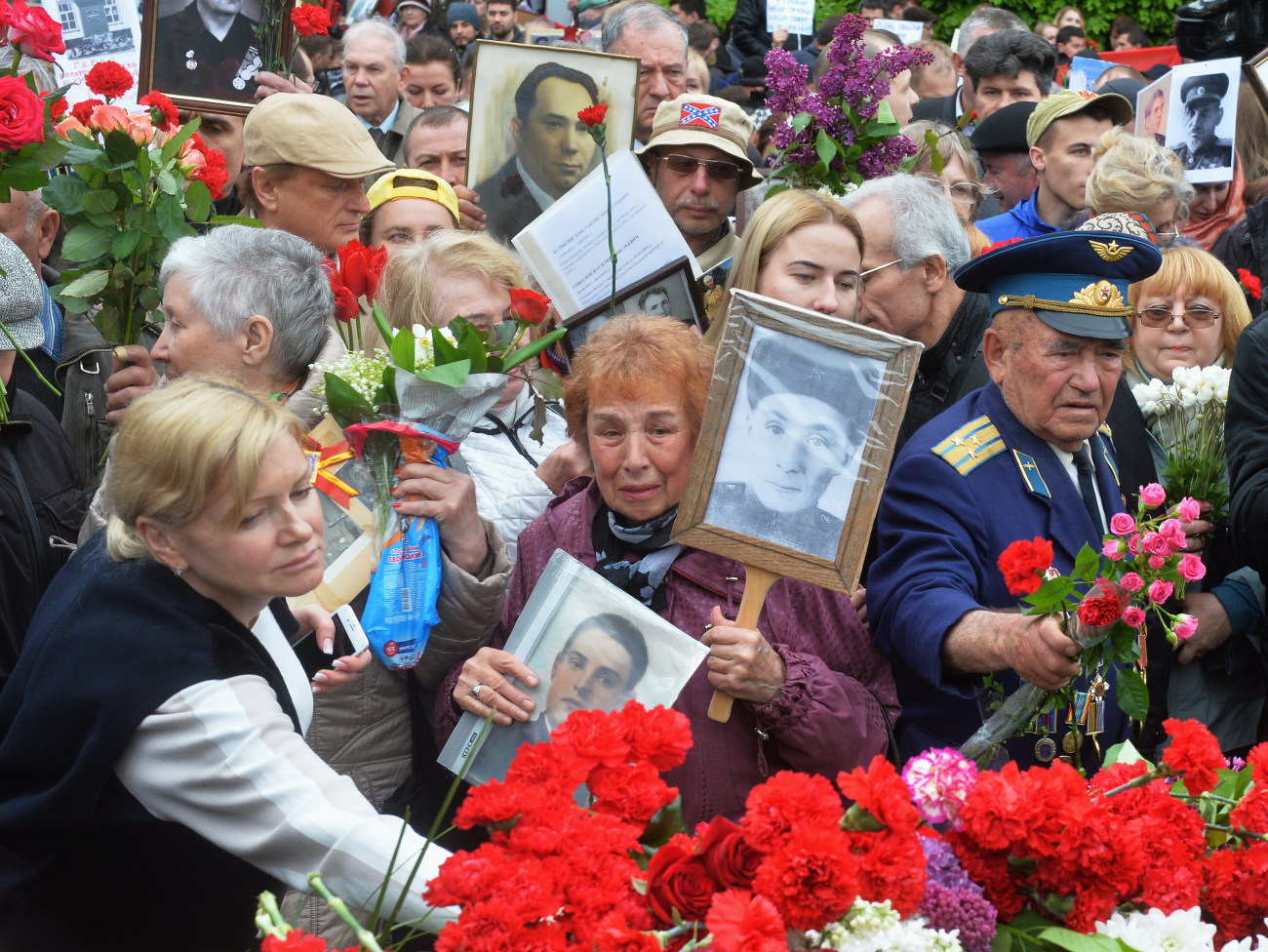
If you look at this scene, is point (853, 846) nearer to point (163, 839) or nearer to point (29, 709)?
point (163, 839)

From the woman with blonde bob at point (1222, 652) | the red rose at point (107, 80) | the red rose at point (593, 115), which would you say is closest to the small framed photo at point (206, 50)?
the red rose at point (107, 80)

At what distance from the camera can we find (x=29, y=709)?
2252 millimetres

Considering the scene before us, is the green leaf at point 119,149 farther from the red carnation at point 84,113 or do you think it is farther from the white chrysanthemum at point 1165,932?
the white chrysanthemum at point 1165,932

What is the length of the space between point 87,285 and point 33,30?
0.69 metres

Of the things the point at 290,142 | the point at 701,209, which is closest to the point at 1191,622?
the point at 701,209

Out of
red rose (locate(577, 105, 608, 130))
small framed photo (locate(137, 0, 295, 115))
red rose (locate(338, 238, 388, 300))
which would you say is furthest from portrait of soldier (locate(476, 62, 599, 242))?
red rose (locate(338, 238, 388, 300))

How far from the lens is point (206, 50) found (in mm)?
5043

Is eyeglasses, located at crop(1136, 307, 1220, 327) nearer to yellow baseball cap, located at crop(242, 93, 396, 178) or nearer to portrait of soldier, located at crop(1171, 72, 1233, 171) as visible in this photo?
portrait of soldier, located at crop(1171, 72, 1233, 171)

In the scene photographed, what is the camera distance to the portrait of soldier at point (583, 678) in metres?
2.80

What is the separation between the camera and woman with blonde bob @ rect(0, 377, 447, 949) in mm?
2178

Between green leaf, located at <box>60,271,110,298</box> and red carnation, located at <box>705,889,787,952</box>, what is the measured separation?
9.49 feet

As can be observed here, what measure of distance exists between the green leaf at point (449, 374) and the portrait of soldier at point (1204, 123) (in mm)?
4658

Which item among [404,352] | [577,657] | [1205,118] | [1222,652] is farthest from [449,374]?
[1205,118]

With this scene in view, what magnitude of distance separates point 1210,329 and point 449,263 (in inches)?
103
